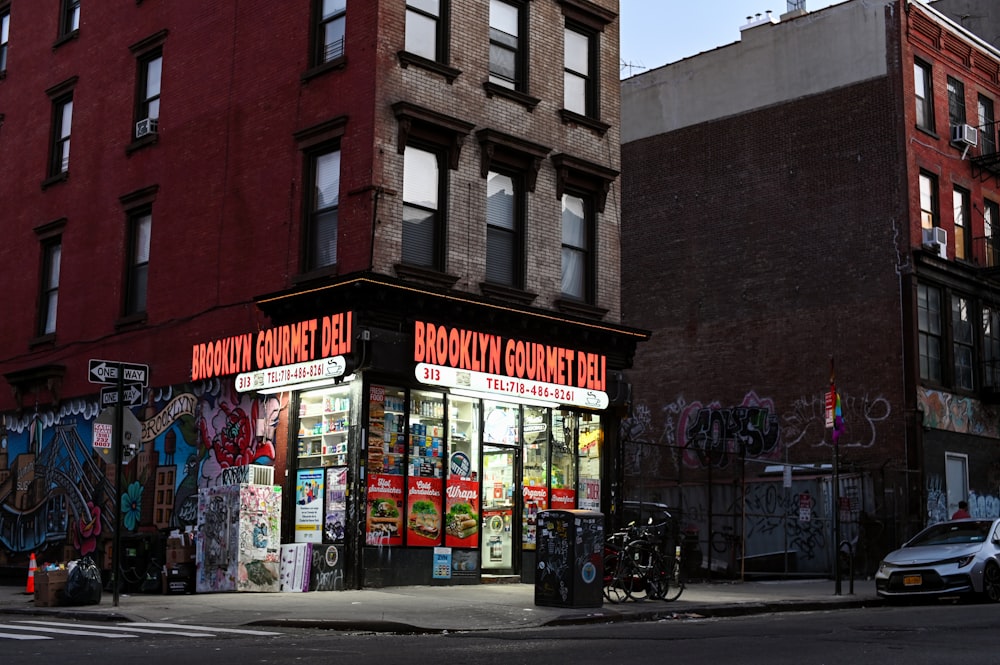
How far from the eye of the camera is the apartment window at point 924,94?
1249 inches

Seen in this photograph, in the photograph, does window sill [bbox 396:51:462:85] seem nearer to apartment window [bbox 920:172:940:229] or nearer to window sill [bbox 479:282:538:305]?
window sill [bbox 479:282:538:305]

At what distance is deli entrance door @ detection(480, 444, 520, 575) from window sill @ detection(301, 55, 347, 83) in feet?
23.9

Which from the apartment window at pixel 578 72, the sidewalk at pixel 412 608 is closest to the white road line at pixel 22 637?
the sidewalk at pixel 412 608

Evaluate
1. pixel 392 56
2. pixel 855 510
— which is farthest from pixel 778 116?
pixel 392 56

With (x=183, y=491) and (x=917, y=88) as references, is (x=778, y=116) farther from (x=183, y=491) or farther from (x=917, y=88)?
(x=183, y=491)

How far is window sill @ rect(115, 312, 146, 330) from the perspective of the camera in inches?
970

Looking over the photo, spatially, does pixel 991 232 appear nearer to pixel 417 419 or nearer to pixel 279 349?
pixel 417 419

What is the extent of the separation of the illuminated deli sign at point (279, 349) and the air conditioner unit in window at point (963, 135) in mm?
20440

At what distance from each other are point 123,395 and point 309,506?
172 inches

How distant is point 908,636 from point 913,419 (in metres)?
17.9

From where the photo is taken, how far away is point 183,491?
22750mm

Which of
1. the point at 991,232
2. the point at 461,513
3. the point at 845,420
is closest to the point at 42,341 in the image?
the point at 461,513

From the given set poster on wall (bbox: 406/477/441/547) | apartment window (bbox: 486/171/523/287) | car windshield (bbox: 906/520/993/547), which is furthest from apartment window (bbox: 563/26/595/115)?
car windshield (bbox: 906/520/993/547)

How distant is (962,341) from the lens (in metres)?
32.1
